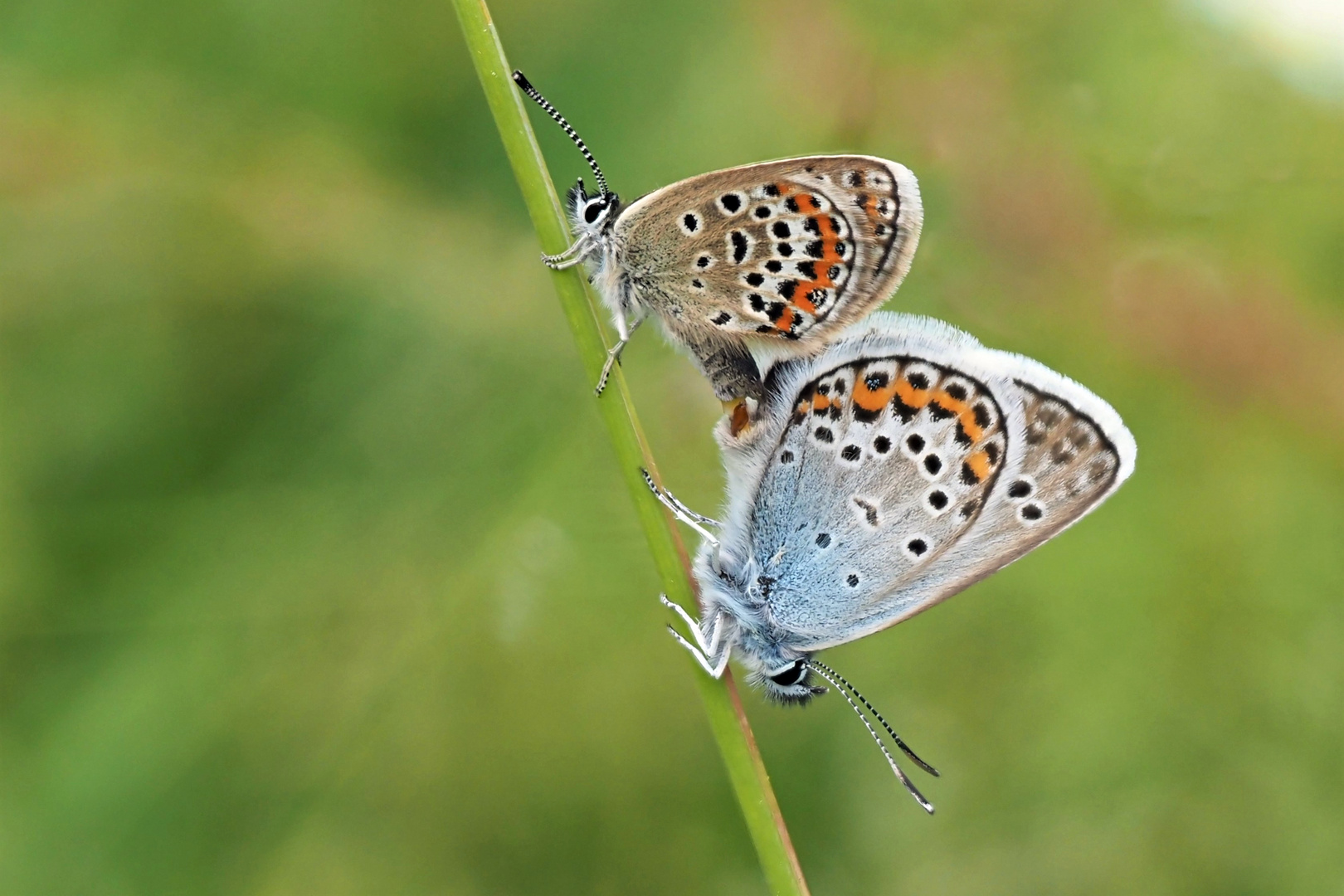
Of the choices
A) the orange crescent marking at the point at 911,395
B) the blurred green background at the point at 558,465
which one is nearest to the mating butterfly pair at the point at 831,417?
the orange crescent marking at the point at 911,395

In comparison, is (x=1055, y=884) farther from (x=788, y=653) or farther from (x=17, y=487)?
(x=17, y=487)

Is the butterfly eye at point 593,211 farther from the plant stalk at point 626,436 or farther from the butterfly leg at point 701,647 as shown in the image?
the butterfly leg at point 701,647

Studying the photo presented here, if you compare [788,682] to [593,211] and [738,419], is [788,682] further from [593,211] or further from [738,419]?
[593,211]

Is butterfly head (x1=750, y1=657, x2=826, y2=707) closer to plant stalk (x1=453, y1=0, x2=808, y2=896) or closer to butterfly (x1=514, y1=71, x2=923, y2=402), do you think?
plant stalk (x1=453, y1=0, x2=808, y2=896)

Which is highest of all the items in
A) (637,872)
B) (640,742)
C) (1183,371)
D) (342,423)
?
(342,423)

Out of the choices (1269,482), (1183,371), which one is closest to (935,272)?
(1183,371)

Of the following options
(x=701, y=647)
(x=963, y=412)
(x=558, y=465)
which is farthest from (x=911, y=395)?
(x=558, y=465)

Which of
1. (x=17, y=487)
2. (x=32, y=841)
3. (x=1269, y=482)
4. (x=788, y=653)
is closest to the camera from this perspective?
(x=788, y=653)
